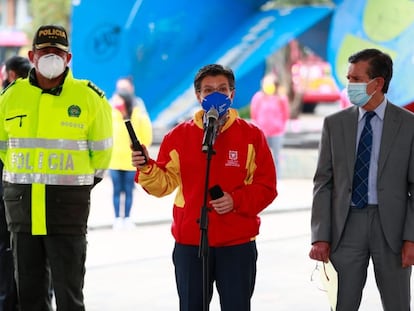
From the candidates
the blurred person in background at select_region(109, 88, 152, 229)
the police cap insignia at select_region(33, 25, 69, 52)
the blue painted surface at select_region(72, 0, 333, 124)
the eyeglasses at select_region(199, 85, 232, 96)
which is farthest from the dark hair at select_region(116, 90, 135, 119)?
the eyeglasses at select_region(199, 85, 232, 96)

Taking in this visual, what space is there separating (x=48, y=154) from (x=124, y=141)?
5.51 metres

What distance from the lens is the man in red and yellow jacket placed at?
402cm

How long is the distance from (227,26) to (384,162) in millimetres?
8071

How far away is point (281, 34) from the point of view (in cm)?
1138

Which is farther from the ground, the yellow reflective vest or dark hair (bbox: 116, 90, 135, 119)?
dark hair (bbox: 116, 90, 135, 119)

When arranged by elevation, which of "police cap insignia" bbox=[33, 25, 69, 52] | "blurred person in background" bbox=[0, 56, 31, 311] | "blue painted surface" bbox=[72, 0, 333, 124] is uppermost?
"blue painted surface" bbox=[72, 0, 333, 124]

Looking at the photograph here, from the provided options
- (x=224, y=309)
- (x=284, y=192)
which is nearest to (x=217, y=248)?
(x=224, y=309)

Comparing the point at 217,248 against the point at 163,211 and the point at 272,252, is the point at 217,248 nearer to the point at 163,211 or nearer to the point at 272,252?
the point at 272,252

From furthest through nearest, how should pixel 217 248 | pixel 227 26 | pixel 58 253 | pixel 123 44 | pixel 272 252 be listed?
pixel 227 26 < pixel 123 44 < pixel 272 252 < pixel 58 253 < pixel 217 248

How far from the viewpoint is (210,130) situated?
3.72 m

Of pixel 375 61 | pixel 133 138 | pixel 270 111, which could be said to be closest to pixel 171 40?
pixel 270 111

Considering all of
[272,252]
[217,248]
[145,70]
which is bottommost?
[272,252]

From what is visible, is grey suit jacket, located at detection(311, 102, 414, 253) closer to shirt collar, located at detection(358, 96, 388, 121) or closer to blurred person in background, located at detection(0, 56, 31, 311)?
shirt collar, located at detection(358, 96, 388, 121)

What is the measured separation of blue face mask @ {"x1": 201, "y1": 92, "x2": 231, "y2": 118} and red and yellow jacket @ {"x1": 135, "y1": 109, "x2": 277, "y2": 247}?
204mm
